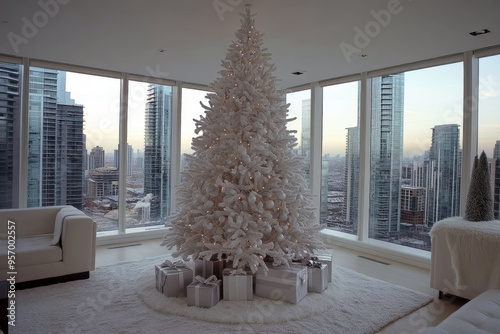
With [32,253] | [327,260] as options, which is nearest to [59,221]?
[32,253]

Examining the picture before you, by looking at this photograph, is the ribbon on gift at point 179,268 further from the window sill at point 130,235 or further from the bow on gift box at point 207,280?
the window sill at point 130,235

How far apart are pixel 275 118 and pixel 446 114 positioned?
246 cm

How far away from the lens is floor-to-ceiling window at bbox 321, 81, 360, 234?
5281 millimetres

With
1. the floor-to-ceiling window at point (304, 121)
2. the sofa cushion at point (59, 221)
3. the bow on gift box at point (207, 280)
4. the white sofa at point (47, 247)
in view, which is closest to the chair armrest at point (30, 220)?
the white sofa at point (47, 247)

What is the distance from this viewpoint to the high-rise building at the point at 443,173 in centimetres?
414

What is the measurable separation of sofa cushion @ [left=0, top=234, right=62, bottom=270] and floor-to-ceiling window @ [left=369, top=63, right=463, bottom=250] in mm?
4143

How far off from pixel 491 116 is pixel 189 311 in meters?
3.85

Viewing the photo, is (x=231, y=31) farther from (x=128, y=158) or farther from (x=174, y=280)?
(x=128, y=158)

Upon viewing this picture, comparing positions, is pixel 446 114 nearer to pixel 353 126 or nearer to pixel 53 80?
pixel 353 126

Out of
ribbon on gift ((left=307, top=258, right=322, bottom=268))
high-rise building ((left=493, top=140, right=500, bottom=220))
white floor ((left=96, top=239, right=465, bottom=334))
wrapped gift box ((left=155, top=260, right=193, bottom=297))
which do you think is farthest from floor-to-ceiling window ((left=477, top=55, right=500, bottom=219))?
wrapped gift box ((left=155, top=260, right=193, bottom=297))

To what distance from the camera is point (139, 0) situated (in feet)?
9.09

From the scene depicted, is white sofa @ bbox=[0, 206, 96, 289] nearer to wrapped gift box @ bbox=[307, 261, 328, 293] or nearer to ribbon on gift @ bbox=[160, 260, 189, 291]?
ribbon on gift @ bbox=[160, 260, 189, 291]

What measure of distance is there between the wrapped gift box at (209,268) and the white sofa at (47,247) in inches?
48.2

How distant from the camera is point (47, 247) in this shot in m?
3.34
